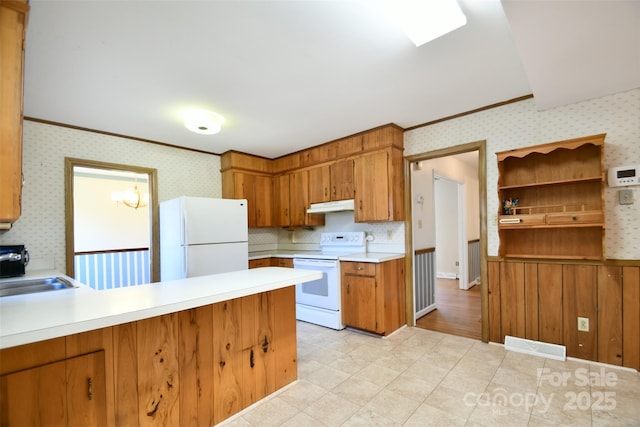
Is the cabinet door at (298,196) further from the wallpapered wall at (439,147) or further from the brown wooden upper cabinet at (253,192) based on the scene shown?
the wallpapered wall at (439,147)

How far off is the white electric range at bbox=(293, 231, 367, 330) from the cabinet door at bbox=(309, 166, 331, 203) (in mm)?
530

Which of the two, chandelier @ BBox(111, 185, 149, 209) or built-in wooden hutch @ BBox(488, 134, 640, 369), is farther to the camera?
chandelier @ BBox(111, 185, 149, 209)

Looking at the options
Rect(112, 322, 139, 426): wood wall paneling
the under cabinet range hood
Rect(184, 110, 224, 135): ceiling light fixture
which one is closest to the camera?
Rect(112, 322, 139, 426): wood wall paneling

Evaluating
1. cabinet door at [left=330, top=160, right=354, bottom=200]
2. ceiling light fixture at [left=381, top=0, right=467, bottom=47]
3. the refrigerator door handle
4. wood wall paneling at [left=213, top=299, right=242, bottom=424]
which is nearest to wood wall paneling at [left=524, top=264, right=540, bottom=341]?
cabinet door at [left=330, top=160, right=354, bottom=200]

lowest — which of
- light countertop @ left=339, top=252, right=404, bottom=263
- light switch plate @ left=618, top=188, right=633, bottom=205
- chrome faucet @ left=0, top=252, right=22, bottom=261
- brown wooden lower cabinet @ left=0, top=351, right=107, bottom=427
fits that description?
brown wooden lower cabinet @ left=0, top=351, right=107, bottom=427

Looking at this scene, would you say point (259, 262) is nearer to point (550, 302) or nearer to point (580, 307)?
point (550, 302)

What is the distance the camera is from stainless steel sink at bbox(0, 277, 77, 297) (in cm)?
198

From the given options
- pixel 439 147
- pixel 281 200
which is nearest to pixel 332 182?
pixel 281 200

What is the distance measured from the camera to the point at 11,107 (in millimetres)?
1065

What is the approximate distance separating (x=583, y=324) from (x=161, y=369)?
311 centimetres

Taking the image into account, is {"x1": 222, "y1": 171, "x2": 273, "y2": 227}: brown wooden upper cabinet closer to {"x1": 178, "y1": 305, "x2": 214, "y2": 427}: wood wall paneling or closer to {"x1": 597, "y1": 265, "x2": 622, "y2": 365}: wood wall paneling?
{"x1": 178, "y1": 305, "x2": 214, "y2": 427}: wood wall paneling

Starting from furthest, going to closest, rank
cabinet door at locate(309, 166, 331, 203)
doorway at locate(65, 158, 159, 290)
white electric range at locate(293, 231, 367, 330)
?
doorway at locate(65, 158, 159, 290)
cabinet door at locate(309, 166, 331, 203)
white electric range at locate(293, 231, 367, 330)

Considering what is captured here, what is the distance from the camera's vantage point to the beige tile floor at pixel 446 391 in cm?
174

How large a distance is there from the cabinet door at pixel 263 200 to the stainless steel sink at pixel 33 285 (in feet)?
7.78
